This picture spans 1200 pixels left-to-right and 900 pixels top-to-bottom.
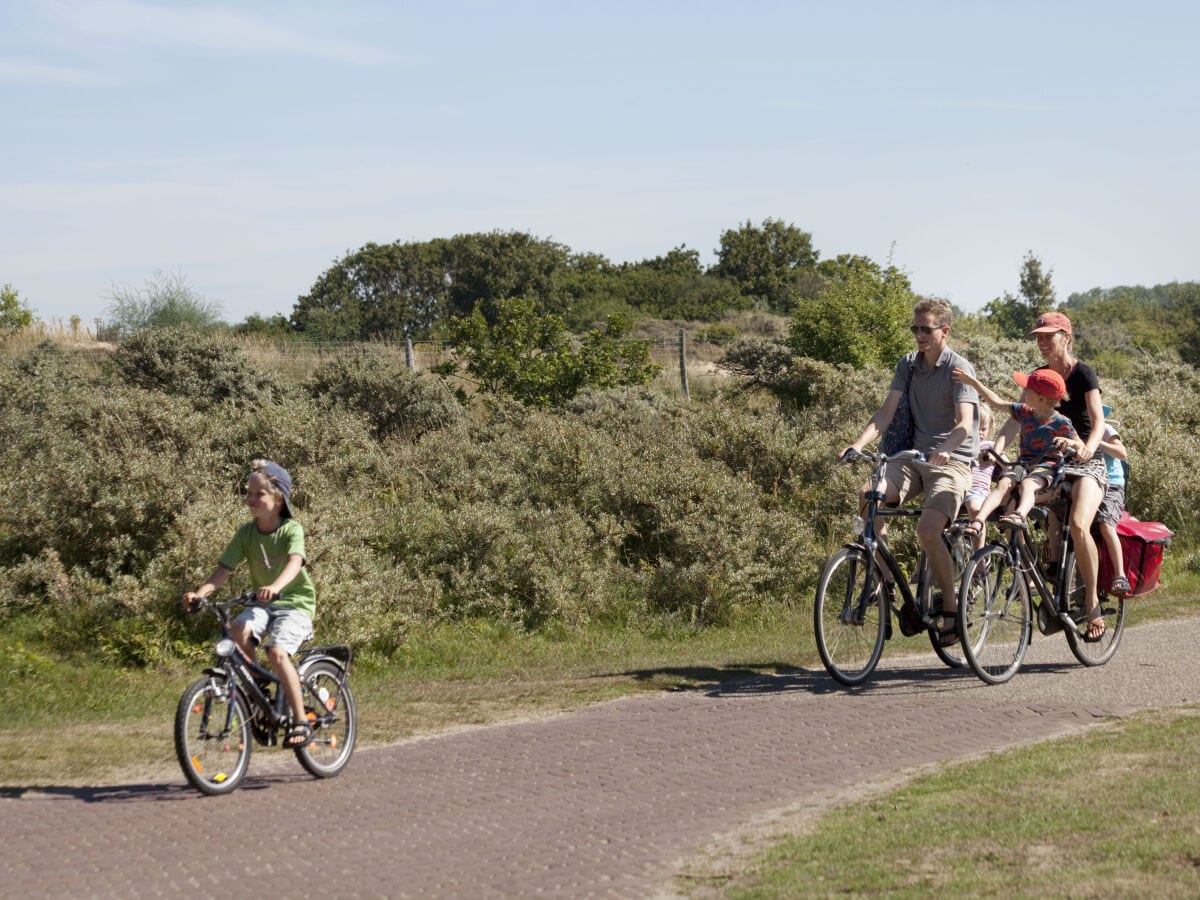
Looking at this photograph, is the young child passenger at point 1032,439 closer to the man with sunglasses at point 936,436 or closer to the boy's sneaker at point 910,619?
the man with sunglasses at point 936,436

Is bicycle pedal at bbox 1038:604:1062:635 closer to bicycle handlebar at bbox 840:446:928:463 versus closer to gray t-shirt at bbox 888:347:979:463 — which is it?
gray t-shirt at bbox 888:347:979:463

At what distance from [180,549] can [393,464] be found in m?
6.74

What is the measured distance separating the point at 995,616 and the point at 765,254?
75549 millimetres

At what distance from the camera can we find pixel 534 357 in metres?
31.9

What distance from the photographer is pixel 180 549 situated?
11.4 meters

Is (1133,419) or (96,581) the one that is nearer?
(96,581)

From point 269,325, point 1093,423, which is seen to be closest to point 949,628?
point 1093,423

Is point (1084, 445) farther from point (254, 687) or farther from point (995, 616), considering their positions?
point (254, 687)

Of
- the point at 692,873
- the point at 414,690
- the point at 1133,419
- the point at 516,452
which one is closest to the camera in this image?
the point at 692,873

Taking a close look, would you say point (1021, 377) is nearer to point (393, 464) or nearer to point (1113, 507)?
point (1113, 507)

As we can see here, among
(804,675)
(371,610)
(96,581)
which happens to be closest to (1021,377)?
(804,675)

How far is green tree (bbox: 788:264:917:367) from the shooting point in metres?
32.8

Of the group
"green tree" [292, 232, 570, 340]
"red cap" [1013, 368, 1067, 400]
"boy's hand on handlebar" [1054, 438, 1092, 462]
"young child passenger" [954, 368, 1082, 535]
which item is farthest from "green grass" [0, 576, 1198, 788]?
"green tree" [292, 232, 570, 340]

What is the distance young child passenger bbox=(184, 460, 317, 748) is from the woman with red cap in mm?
4978
